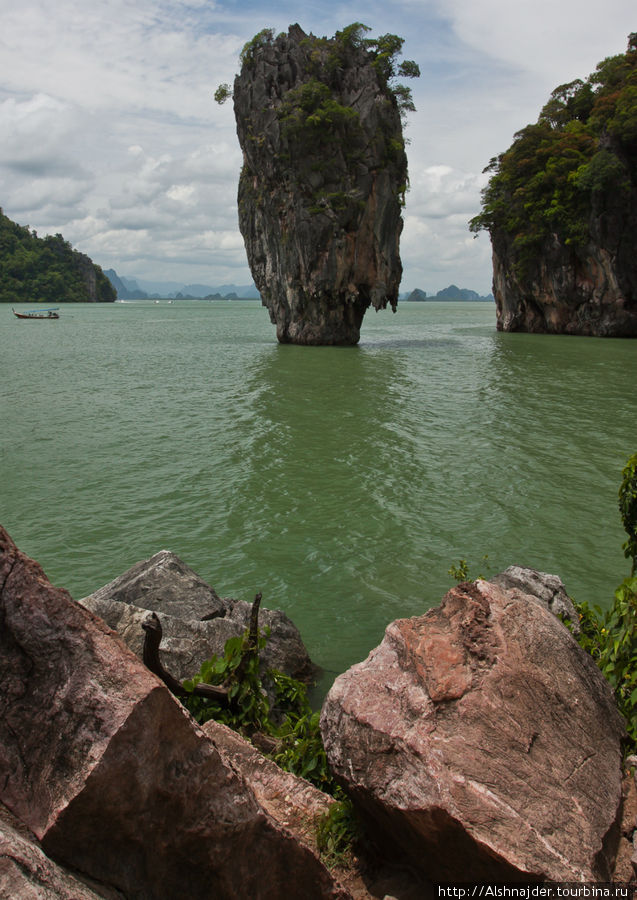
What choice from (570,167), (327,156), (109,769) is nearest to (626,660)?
Result: (109,769)

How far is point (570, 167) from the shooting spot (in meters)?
47.0

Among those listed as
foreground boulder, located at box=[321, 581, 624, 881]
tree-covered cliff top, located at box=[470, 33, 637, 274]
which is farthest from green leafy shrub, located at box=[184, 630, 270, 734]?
tree-covered cliff top, located at box=[470, 33, 637, 274]

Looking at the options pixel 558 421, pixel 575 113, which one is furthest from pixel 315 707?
pixel 575 113

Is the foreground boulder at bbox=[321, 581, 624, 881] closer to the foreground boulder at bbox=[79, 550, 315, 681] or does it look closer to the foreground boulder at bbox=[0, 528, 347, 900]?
the foreground boulder at bbox=[0, 528, 347, 900]

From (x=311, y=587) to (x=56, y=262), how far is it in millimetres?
165421

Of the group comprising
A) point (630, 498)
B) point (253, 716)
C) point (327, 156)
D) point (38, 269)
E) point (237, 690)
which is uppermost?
point (38, 269)

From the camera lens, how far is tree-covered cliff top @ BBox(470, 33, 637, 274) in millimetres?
42688

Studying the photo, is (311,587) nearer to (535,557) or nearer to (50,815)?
(535,557)

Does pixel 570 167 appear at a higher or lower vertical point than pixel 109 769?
higher

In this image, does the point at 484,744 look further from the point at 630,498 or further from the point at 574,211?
the point at 574,211

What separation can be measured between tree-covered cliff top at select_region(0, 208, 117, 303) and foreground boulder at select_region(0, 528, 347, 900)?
159 metres

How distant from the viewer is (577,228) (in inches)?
1799

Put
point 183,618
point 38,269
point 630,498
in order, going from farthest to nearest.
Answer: point 38,269 → point 183,618 → point 630,498

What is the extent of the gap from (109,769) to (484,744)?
226 cm
